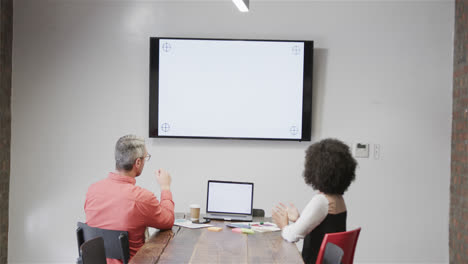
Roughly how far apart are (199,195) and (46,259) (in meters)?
1.49

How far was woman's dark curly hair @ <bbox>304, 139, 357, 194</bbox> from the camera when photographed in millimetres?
2566

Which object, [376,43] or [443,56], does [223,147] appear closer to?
[376,43]

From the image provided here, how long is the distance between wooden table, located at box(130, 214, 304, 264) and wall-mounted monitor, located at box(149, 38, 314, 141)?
158 cm

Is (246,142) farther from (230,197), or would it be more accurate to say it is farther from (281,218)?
(281,218)

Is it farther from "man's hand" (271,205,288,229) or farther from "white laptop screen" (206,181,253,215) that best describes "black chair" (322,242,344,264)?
"white laptop screen" (206,181,253,215)

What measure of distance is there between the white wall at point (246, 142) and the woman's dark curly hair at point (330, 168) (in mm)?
1768

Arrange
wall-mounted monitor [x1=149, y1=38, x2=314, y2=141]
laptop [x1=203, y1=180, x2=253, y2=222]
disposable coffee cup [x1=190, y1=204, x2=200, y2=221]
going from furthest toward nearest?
wall-mounted monitor [x1=149, y1=38, x2=314, y2=141], laptop [x1=203, y1=180, x2=253, y2=222], disposable coffee cup [x1=190, y1=204, x2=200, y2=221]

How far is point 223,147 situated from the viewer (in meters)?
4.43

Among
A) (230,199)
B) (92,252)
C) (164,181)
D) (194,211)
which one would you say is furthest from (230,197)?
(92,252)

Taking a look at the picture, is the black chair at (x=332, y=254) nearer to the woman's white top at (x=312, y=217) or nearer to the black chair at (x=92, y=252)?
the woman's white top at (x=312, y=217)

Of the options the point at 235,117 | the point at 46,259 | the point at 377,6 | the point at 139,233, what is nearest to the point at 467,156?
the point at 377,6

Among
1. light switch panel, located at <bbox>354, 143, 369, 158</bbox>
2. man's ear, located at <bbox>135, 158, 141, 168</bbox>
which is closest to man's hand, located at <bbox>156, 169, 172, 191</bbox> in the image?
man's ear, located at <bbox>135, 158, 141, 168</bbox>

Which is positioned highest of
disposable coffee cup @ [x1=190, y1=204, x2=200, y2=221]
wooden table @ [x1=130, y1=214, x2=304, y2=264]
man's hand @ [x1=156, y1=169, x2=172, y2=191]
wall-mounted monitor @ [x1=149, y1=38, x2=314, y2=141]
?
wall-mounted monitor @ [x1=149, y1=38, x2=314, y2=141]

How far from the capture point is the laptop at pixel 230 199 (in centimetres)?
333
